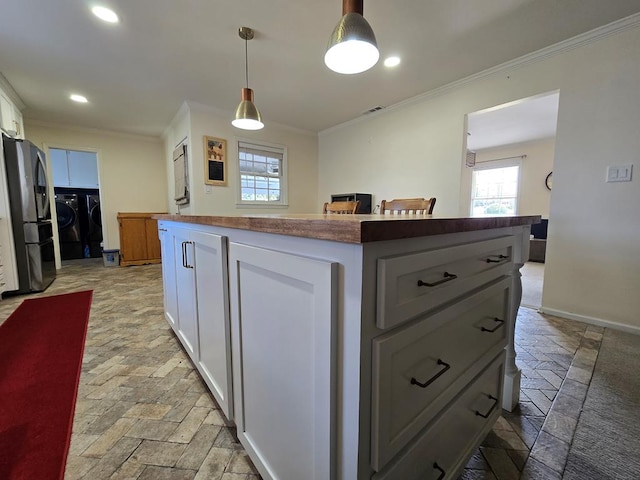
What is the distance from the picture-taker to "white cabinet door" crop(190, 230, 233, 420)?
0.96m

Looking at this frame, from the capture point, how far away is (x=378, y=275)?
483 millimetres

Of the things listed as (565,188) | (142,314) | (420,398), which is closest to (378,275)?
(420,398)

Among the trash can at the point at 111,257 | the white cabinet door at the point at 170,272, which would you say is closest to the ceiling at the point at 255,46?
the white cabinet door at the point at 170,272

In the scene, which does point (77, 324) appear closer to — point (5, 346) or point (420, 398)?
point (5, 346)

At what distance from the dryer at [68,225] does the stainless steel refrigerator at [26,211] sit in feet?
7.35

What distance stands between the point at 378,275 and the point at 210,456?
1.03 metres

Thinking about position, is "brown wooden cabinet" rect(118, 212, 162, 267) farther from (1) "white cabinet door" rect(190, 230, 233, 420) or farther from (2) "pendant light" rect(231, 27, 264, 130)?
(1) "white cabinet door" rect(190, 230, 233, 420)

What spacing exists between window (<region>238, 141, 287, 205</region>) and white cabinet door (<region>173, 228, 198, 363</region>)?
2.82 meters

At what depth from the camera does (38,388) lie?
1.32 m

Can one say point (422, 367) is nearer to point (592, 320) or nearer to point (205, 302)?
point (205, 302)

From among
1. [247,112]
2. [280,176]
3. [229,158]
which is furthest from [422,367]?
[280,176]

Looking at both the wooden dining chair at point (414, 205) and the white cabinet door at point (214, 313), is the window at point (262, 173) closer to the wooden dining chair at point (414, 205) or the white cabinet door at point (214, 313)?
the wooden dining chair at point (414, 205)

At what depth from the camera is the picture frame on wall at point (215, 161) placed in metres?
3.77

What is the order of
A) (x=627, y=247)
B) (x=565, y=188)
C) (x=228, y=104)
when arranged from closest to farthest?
(x=627, y=247) → (x=565, y=188) → (x=228, y=104)
